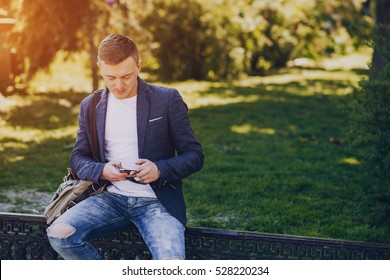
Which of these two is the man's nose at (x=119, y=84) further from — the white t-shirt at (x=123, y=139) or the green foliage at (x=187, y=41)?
the green foliage at (x=187, y=41)

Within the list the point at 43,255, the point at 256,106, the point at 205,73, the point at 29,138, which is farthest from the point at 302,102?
the point at 43,255

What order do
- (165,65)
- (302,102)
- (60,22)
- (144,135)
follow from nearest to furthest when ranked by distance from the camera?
(144,135) → (60,22) → (302,102) → (165,65)

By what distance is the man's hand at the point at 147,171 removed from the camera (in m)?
3.72

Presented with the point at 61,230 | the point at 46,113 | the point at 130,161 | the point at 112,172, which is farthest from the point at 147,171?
the point at 46,113

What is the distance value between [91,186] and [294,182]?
3.54 meters

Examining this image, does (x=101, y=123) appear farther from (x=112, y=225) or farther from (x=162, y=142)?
(x=112, y=225)

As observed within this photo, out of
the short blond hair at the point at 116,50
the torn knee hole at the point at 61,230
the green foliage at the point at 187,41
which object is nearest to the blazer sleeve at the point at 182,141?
the short blond hair at the point at 116,50

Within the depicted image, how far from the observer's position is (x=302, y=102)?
46.0 feet

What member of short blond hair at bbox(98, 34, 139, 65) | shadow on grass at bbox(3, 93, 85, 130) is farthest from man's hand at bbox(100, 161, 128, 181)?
shadow on grass at bbox(3, 93, 85, 130)

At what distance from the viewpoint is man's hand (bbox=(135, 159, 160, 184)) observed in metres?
3.72

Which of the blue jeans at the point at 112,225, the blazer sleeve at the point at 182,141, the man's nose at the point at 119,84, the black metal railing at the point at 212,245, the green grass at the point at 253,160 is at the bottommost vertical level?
the green grass at the point at 253,160

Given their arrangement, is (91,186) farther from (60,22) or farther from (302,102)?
(302,102)

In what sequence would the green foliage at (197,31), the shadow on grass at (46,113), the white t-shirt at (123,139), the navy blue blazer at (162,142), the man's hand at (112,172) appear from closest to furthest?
the man's hand at (112,172) < the navy blue blazer at (162,142) < the white t-shirt at (123,139) < the shadow on grass at (46,113) < the green foliage at (197,31)

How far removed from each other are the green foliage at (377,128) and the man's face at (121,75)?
228cm
